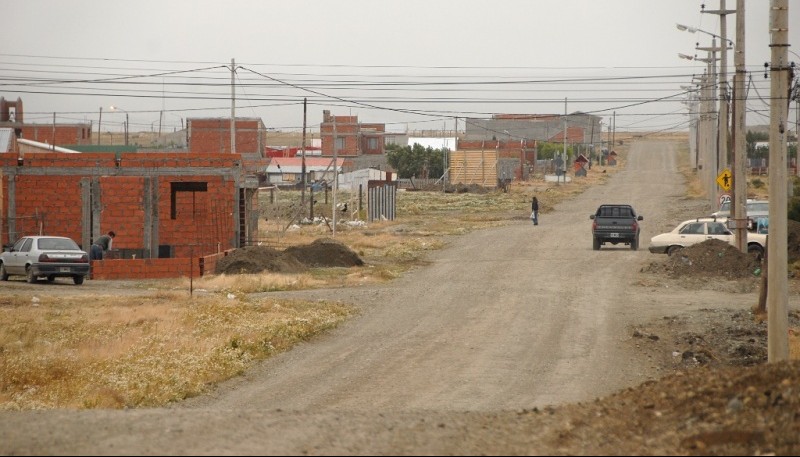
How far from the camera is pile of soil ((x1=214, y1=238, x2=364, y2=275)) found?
3584cm

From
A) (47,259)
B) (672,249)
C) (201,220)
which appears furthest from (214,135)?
(672,249)

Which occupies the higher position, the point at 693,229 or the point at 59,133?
the point at 59,133

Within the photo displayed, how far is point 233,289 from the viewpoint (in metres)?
31.6

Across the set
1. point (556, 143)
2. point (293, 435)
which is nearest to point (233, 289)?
point (293, 435)

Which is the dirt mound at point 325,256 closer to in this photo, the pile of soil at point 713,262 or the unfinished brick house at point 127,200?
the unfinished brick house at point 127,200

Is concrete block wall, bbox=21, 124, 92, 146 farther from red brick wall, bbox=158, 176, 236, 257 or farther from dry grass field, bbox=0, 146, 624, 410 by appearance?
dry grass field, bbox=0, 146, 624, 410

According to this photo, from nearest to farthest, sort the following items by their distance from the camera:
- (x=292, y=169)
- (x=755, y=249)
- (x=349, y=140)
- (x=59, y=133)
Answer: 1. (x=755, y=249)
2. (x=59, y=133)
3. (x=292, y=169)
4. (x=349, y=140)

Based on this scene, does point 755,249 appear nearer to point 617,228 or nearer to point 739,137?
point 739,137

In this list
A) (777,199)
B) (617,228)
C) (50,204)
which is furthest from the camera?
(617,228)

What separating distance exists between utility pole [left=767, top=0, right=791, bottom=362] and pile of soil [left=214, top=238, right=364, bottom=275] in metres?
21.3

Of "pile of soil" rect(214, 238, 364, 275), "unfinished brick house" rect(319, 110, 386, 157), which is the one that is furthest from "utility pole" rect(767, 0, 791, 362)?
"unfinished brick house" rect(319, 110, 386, 157)

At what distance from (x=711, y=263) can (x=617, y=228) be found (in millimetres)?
9203

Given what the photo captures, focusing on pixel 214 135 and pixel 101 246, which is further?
pixel 214 135

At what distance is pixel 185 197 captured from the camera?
40.2m
